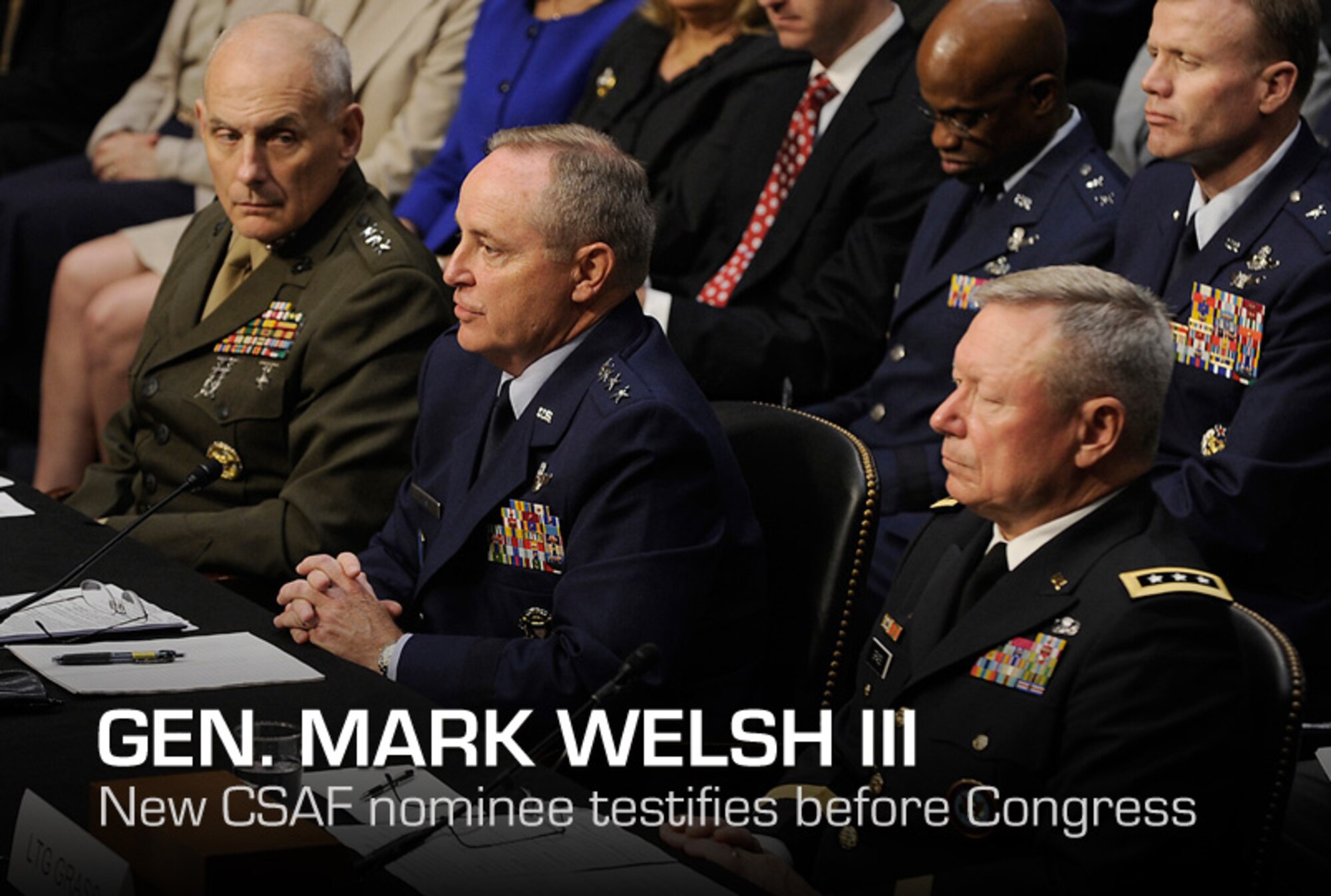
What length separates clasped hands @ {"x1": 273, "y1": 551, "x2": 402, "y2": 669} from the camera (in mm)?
2531

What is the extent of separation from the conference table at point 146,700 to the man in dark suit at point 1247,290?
46.4 inches

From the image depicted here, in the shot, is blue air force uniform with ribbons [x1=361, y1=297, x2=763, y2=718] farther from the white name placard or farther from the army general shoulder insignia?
the white name placard

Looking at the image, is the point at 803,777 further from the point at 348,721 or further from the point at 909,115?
the point at 909,115

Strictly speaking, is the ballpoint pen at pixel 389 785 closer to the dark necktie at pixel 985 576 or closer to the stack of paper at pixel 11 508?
the dark necktie at pixel 985 576

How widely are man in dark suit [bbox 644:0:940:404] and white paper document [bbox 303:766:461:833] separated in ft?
6.16

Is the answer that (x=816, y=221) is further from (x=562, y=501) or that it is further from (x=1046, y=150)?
(x=562, y=501)

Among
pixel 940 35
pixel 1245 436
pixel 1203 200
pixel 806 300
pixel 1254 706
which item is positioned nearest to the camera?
pixel 1254 706

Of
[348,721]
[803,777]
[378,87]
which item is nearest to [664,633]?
[803,777]

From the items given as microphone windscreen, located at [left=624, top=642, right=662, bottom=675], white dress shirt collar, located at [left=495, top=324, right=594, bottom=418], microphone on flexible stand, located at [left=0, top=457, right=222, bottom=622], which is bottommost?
microphone on flexible stand, located at [left=0, top=457, right=222, bottom=622]

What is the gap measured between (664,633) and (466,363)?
687 mm

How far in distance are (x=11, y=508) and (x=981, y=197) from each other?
1781mm

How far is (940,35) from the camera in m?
3.53

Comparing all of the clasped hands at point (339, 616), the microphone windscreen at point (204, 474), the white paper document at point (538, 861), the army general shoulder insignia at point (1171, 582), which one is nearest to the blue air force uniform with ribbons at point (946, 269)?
the clasped hands at point (339, 616)

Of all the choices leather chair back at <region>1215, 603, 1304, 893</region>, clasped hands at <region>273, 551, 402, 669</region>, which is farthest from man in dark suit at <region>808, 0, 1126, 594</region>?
leather chair back at <region>1215, 603, 1304, 893</region>
